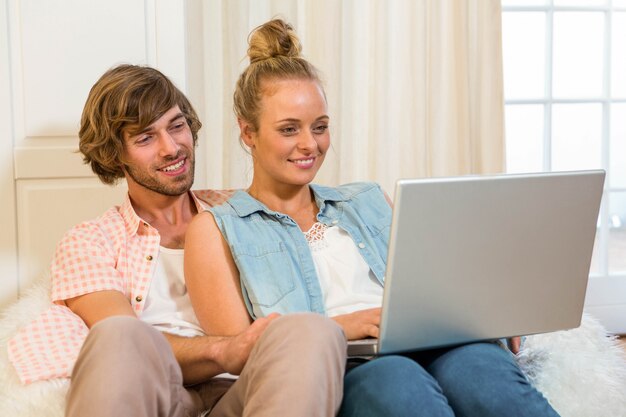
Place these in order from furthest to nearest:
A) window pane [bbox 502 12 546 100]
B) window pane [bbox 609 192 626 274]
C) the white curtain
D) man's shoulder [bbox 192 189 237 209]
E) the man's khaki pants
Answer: window pane [bbox 609 192 626 274] < window pane [bbox 502 12 546 100] < the white curtain < man's shoulder [bbox 192 189 237 209] < the man's khaki pants

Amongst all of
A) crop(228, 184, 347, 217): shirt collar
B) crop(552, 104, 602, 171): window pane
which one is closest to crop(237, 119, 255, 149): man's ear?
crop(228, 184, 347, 217): shirt collar

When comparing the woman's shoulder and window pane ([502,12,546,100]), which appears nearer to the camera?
the woman's shoulder

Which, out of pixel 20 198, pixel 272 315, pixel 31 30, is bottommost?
pixel 272 315

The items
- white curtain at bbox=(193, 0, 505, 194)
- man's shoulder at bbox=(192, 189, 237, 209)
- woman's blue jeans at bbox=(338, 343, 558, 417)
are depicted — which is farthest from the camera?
white curtain at bbox=(193, 0, 505, 194)

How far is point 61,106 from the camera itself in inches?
86.9

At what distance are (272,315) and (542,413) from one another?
0.46 meters

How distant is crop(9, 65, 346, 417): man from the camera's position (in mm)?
1248

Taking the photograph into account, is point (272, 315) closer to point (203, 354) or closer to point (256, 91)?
point (203, 354)

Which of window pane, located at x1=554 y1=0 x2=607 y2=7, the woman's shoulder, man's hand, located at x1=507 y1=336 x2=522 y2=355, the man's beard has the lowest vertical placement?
man's hand, located at x1=507 y1=336 x2=522 y2=355

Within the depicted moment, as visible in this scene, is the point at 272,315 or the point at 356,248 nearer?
the point at 272,315

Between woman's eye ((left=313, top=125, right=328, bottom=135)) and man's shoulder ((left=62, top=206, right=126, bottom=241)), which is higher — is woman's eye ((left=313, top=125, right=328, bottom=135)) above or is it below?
above

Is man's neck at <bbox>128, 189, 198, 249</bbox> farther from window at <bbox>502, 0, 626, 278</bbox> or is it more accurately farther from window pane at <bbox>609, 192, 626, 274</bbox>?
window pane at <bbox>609, 192, 626, 274</bbox>

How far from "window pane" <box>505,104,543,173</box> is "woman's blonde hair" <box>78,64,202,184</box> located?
174cm

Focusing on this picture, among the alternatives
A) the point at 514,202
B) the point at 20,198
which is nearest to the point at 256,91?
the point at 514,202
